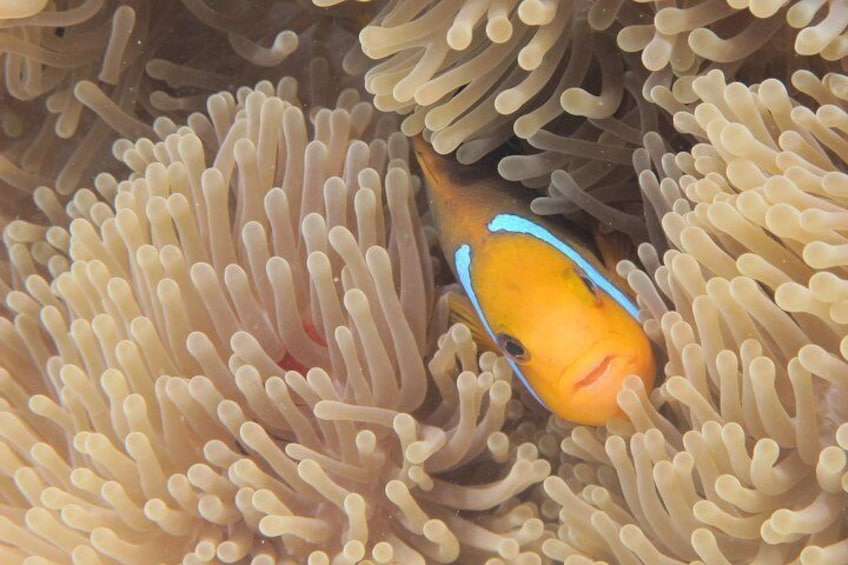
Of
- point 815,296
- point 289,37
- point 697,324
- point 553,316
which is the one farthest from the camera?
point 289,37

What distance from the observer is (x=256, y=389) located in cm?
113

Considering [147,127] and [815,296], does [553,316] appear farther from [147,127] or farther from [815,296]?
[147,127]

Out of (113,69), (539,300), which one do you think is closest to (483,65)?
(539,300)

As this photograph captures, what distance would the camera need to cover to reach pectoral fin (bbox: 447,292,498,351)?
50.4 inches

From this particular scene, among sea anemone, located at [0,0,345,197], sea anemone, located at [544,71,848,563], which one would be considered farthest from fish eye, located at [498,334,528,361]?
sea anemone, located at [0,0,345,197]

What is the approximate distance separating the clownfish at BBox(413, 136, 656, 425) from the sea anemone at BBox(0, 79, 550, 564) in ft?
0.17

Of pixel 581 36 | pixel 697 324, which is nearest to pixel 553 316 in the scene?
pixel 697 324

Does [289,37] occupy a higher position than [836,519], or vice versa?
[289,37]

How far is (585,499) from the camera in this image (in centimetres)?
111

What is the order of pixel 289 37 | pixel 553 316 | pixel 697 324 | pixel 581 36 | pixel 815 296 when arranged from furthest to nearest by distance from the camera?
pixel 289 37 < pixel 581 36 < pixel 553 316 < pixel 697 324 < pixel 815 296

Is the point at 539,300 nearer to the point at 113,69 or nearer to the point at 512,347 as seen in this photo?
the point at 512,347

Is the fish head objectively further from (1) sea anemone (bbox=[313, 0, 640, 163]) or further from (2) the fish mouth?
(1) sea anemone (bbox=[313, 0, 640, 163])

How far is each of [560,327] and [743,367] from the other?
0.72 feet

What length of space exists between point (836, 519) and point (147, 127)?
118 cm
